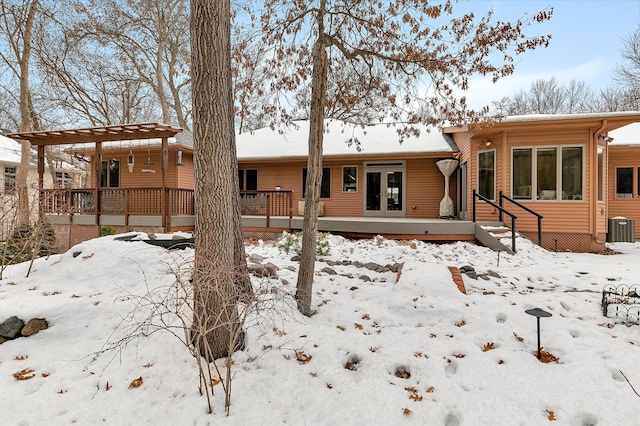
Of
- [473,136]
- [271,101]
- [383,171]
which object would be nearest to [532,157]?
[473,136]

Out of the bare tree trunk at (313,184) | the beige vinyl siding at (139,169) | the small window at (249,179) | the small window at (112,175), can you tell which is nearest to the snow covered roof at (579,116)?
the bare tree trunk at (313,184)

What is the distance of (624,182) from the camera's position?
11258mm

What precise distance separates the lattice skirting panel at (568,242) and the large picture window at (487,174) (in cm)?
138

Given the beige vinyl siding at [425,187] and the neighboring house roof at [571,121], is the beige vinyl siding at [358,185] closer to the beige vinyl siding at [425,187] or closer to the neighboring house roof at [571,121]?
the beige vinyl siding at [425,187]

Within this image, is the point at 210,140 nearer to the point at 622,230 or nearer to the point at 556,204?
the point at 556,204

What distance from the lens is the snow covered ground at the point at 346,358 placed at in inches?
94.5

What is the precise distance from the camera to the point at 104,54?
52.3ft

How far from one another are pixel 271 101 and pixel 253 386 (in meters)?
4.55

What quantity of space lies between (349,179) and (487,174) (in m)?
4.89

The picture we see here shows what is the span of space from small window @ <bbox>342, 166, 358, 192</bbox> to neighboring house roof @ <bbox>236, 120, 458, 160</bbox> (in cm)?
86

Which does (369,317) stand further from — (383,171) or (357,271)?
(383,171)

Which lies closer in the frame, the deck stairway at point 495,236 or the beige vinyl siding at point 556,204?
the deck stairway at point 495,236

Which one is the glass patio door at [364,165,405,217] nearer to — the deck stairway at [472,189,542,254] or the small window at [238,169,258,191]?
the deck stairway at [472,189,542,254]

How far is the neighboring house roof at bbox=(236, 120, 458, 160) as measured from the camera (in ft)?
37.3
